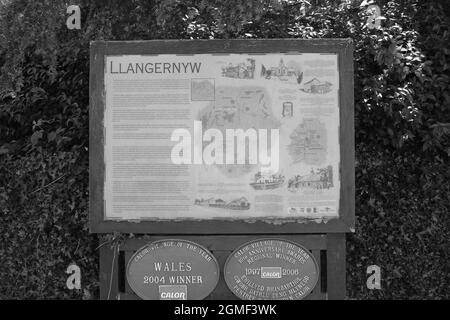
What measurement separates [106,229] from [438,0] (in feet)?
11.0

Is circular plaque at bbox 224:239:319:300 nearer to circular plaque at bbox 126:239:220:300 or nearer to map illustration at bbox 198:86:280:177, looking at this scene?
circular plaque at bbox 126:239:220:300

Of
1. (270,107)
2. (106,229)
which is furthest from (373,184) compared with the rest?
(106,229)

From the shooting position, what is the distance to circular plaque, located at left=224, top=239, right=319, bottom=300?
4.29 m

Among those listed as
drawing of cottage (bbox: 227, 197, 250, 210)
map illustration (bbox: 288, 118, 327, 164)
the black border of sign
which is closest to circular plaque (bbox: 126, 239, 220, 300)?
the black border of sign

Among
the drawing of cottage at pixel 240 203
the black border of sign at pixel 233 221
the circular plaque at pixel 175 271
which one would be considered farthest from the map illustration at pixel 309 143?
the circular plaque at pixel 175 271

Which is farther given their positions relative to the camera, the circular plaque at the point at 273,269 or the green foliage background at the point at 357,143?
the green foliage background at the point at 357,143

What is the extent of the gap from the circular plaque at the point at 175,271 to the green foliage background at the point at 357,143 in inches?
28.2

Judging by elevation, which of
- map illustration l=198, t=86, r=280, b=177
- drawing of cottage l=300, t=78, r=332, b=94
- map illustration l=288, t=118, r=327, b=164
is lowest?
map illustration l=288, t=118, r=327, b=164

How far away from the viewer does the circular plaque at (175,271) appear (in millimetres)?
4297

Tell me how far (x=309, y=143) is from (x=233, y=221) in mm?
785

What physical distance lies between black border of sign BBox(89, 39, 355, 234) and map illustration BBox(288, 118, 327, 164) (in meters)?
0.14

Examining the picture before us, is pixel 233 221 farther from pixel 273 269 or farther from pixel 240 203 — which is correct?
pixel 273 269

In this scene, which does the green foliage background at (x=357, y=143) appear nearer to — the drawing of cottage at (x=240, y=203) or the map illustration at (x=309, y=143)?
the map illustration at (x=309, y=143)

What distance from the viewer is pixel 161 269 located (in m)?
4.30
